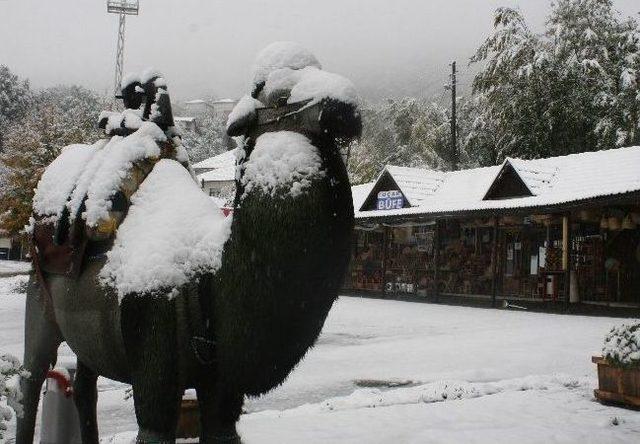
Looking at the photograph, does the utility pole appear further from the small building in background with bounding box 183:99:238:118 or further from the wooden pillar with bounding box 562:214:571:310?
the small building in background with bounding box 183:99:238:118

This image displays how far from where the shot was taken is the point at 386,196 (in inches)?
944

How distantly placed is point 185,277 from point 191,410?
7.28 feet

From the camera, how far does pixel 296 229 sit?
2.06 m

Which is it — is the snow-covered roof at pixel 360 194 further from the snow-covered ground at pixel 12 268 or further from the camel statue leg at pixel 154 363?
the camel statue leg at pixel 154 363

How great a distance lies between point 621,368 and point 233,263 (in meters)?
5.89

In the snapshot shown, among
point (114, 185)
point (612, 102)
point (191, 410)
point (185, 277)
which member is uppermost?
point (612, 102)

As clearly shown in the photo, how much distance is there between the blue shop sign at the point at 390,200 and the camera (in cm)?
2337

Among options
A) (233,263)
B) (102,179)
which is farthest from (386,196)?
(233,263)

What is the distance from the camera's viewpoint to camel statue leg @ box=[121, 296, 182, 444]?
2217mm

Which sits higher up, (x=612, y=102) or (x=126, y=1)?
(x=126, y=1)

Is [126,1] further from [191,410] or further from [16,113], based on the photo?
[191,410]

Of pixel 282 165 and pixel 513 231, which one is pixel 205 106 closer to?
pixel 513 231

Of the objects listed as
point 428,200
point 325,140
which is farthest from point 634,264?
point 325,140

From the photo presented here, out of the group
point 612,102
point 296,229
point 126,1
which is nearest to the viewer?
point 296,229
